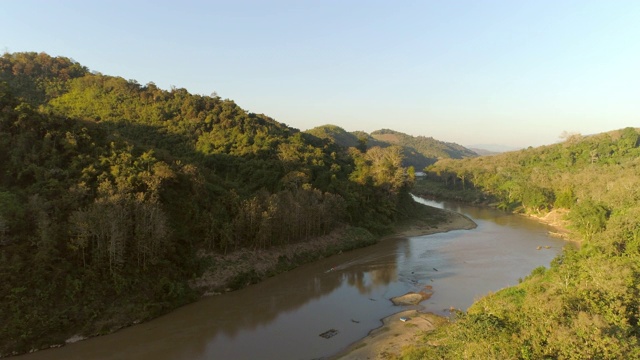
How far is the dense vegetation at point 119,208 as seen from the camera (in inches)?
943

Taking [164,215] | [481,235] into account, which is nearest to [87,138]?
[164,215]

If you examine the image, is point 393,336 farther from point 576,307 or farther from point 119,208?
point 119,208

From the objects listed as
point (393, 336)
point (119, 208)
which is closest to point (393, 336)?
point (393, 336)

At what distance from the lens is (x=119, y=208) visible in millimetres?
27250

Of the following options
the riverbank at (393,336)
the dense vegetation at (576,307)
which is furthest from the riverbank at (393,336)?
the dense vegetation at (576,307)

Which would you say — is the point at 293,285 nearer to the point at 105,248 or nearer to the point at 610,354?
the point at 105,248

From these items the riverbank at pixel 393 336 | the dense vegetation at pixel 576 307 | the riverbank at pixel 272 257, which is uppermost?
the dense vegetation at pixel 576 307

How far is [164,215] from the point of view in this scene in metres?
30.8

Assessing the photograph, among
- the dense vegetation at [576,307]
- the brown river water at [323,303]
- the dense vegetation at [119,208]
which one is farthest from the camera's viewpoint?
the dense vegetation at [119,208]

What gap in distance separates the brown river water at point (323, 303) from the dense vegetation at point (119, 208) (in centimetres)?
243

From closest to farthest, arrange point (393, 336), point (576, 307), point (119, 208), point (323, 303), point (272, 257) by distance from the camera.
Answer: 1. point (576, 307)
2. point (393, 336)
3. point (119, 208)
4. point (323, 303)
5. point (272, 257)

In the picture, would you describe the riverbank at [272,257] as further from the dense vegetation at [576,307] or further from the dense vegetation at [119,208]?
the dense vegetation at [576,307]

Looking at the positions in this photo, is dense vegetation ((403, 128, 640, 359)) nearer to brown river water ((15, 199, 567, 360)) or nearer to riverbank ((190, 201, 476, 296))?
brown river water ((15, 199, 567, 360))

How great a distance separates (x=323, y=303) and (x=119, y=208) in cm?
1731
